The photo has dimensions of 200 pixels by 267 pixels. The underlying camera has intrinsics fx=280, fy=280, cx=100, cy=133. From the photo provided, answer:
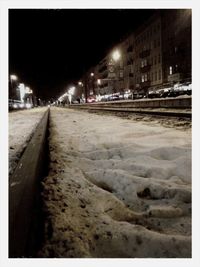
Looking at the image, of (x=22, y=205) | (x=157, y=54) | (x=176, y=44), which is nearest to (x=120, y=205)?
(x=22, y=205)

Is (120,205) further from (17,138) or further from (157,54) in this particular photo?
(157,54)

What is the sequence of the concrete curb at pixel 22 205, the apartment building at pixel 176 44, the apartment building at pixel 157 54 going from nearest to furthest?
the concrete curb at pixel 22 205
the apartment building at pixel 176 44
the apartment building at pixel 157 54

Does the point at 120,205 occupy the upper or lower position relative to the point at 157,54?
lower

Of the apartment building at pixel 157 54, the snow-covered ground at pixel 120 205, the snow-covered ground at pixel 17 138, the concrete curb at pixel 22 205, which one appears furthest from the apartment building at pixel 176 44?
the concrete curb at pixel 22 205

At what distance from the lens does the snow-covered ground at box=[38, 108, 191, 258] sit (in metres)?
1.91

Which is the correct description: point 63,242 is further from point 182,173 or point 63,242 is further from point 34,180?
point 182,173

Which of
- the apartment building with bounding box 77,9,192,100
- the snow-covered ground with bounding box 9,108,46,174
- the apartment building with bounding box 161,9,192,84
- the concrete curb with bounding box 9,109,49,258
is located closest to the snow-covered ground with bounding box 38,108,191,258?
the concrete curb with bounding box 9,109,49,258

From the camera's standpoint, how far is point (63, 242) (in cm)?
192

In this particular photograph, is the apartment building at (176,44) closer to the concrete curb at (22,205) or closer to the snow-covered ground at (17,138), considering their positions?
the snow-covered ground at (17,138)

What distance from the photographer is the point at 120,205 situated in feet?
8.76

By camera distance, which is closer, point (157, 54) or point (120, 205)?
point (120, 205)

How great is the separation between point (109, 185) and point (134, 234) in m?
1.23

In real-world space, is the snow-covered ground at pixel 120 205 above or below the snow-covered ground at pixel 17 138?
below

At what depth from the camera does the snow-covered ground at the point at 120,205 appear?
75.0 inches
